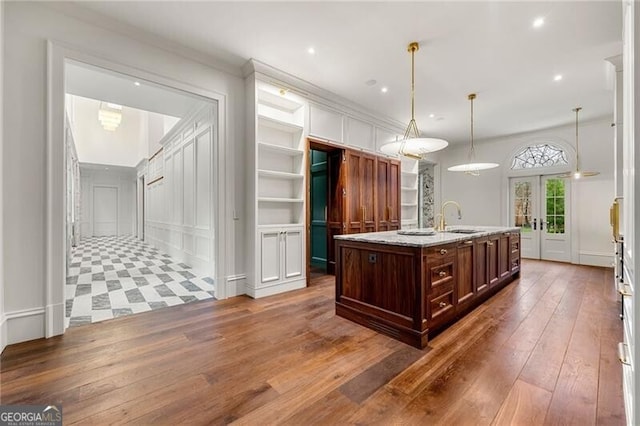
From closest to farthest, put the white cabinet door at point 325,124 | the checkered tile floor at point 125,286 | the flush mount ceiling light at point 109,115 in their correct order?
the checkered tile floor at point 125,286, the white cabinet door at point 325,124, the flush mount ceiling light at point 109,115

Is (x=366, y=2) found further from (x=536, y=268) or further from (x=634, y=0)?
(x=536, y=268)

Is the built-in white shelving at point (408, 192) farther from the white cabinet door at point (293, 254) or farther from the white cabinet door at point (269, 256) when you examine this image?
the white cabinet door at point (269, 256)

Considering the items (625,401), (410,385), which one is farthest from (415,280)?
(625,401)

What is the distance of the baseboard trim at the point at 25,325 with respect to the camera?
2328 millimetres

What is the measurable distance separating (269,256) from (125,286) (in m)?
2.26

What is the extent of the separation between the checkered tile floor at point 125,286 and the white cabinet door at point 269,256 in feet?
2.67

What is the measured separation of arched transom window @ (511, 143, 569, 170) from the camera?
6344 mm

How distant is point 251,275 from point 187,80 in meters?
2.56

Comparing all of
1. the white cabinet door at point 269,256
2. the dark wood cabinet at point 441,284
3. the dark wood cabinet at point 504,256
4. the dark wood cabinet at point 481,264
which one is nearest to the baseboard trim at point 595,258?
the dark wood cabinet at point 504,256

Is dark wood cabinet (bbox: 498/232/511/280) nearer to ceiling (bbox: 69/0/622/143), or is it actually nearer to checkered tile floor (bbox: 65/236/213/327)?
ceiling (bbox: 69/0/622/143)

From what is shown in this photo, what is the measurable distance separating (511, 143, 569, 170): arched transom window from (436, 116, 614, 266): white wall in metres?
0.13

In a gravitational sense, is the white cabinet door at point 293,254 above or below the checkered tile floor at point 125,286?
above

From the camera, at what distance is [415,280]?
235 centimetres

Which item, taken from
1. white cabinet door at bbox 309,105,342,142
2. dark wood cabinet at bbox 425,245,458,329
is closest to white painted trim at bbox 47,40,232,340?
white cabinet door at bbox 309,105,342,142
